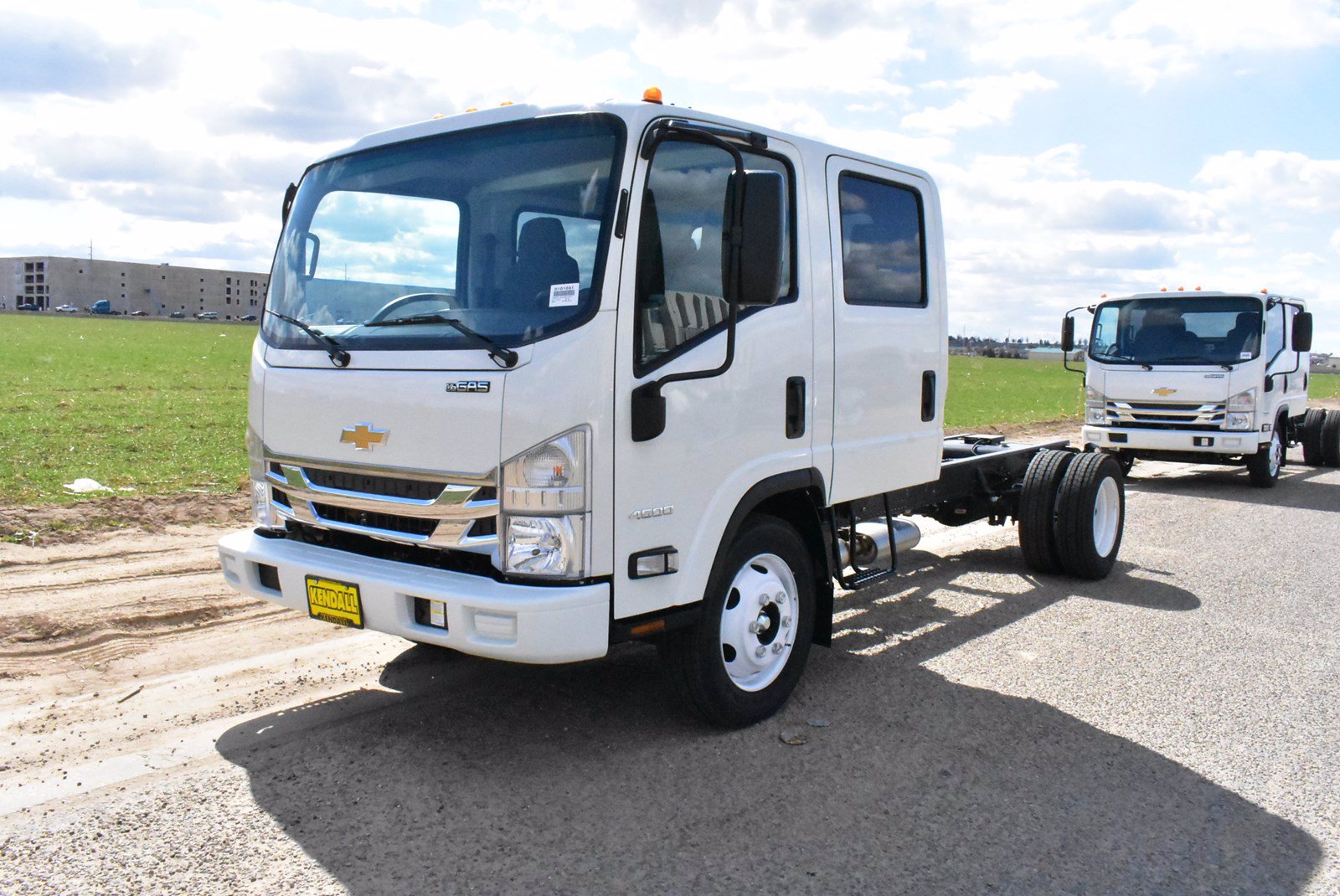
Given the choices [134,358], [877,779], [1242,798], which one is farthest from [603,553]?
[134,358]

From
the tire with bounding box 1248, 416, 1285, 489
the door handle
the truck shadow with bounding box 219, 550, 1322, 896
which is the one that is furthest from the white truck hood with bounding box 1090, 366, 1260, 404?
the door handle

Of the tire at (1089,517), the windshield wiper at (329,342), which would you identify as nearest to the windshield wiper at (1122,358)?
the tire at (1089,517)

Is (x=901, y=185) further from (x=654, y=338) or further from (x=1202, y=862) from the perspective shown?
(x=1202, y=862)

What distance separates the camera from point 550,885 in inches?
133

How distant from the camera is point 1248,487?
13.9m

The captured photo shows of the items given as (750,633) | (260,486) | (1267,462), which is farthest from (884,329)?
(1267,462)

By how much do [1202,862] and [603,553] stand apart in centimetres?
230

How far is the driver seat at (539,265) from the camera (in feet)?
12.9

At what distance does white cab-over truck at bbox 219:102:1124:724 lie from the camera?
12.7 ft

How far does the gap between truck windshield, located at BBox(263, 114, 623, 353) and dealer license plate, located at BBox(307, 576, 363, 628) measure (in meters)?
0.95

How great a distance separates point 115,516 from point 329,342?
17.0ft

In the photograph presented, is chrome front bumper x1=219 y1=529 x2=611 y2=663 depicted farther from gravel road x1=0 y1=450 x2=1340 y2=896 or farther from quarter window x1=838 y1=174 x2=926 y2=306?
quarter window x1=838 y1=174 x2=926 y2=306

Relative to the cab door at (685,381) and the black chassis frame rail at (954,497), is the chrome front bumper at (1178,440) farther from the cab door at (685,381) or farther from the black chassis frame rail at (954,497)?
the cab door at (685,381)

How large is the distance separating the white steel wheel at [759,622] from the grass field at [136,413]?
685 cm
